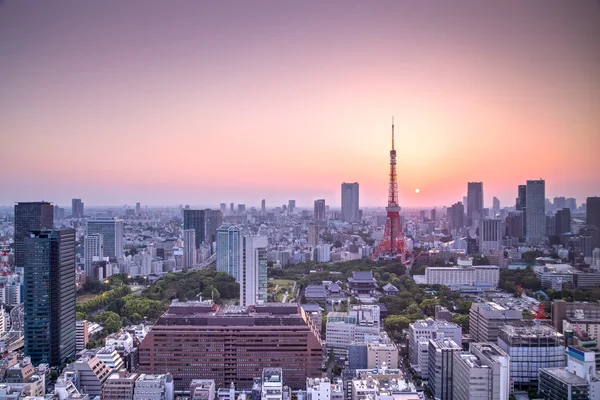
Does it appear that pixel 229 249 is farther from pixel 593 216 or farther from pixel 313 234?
pixel 593 216

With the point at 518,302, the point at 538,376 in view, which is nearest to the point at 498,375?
the point at 538,376

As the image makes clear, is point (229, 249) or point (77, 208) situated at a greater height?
point (77, 208)

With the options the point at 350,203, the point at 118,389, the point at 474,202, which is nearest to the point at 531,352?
the point at 118,389

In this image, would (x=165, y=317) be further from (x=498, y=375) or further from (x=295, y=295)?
(x=295, y=295)

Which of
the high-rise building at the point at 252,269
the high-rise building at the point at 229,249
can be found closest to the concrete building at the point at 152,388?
the high-rise building at the point at 252,269

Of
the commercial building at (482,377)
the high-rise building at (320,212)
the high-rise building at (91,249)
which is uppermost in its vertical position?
the high-rise building at (320,212)

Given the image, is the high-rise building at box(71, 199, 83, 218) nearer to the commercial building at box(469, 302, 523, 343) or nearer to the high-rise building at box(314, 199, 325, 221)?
the high-rise building at box(314, 199, 325, 221)

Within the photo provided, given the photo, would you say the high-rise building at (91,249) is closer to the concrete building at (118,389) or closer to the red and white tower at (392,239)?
the red and white tower at (392,239)
